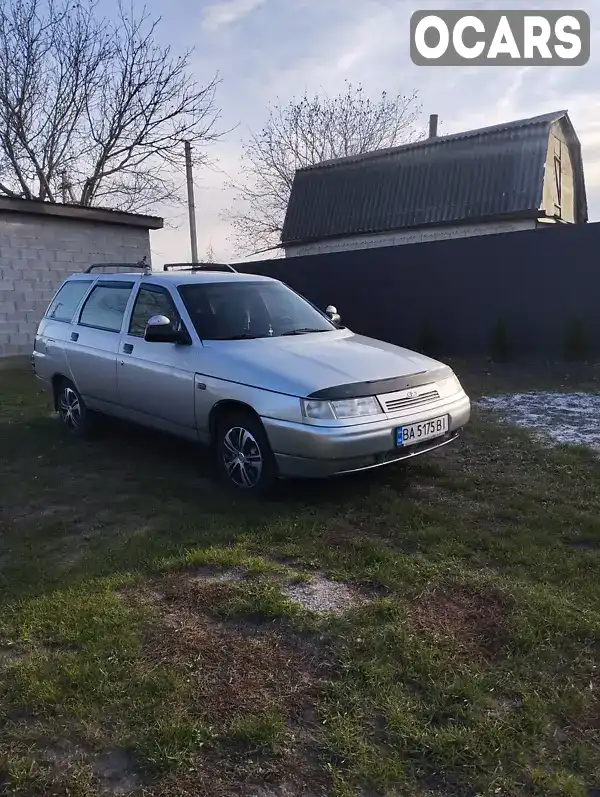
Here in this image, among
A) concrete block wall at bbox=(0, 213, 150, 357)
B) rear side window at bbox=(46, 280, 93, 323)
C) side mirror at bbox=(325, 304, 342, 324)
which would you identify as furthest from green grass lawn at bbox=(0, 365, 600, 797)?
concrete block wall at bbox=(0, 213, 150, 357)

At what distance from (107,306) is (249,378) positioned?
243 centimetres

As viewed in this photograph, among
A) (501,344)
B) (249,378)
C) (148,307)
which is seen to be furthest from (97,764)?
(501,344)

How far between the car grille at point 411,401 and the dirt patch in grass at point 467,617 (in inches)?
59.9

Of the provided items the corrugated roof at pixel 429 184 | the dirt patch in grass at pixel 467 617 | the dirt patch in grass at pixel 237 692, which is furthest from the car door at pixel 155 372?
the corrugated roof at pixel 429 184

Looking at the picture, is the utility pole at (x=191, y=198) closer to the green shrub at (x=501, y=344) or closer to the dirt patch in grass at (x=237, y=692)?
the green shrub at (x=501, y=344)

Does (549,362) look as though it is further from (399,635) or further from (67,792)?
(67,792)

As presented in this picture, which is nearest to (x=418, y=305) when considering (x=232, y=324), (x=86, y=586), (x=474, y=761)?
(x=232, y=324)

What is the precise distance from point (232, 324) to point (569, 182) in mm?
21462

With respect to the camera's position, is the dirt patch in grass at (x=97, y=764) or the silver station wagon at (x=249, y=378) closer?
the dirt patch in grass at (x=97, y=764)

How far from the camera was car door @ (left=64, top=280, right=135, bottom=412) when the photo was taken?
6195 millimetres

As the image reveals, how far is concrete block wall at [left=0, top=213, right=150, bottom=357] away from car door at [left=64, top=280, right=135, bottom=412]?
661 centimetres

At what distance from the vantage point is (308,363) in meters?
4.79

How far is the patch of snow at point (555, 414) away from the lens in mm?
6238

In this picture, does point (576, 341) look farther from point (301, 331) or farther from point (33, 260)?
point (33, 260)
